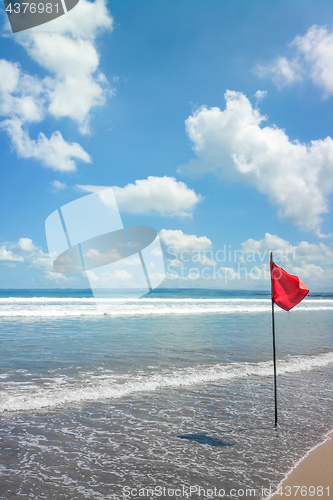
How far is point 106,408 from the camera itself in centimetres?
639

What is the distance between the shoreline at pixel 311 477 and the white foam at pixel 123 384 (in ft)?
12.5

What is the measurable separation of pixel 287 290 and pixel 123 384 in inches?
187

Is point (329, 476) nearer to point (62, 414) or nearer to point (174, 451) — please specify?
point (174, 451)

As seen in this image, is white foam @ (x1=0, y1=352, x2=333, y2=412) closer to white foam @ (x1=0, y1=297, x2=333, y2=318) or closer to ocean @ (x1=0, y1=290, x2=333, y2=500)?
ocean @ (x1=0, y1=290, x2=333, y2=500)

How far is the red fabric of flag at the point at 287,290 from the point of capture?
5.69 m

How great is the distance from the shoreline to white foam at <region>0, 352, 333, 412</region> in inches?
150

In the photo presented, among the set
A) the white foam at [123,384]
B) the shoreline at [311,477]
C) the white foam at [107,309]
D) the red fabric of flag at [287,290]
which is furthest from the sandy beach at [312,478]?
the white foam at [107,309]

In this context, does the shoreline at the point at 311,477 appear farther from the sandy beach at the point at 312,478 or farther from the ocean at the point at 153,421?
the ocean at the point at 153,421

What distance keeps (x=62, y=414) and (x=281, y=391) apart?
530 cm

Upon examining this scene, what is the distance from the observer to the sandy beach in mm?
3826

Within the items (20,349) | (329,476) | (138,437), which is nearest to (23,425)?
(138,437)

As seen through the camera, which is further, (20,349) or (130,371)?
(20,349)

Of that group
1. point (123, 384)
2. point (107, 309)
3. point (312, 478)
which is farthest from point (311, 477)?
point (107, 309)

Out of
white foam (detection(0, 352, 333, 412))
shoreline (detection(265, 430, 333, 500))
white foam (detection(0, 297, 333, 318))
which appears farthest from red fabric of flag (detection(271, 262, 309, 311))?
white foam (detection(0, 297, 333, 318))
